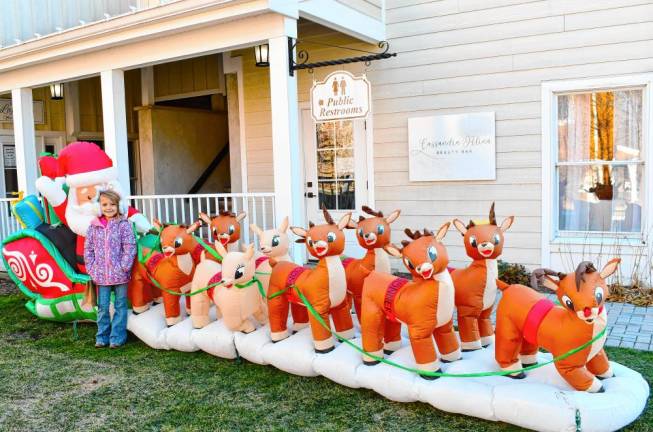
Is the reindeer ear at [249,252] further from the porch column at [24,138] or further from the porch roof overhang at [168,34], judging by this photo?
the porch column at [24,138]

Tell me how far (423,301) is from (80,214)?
141 inches

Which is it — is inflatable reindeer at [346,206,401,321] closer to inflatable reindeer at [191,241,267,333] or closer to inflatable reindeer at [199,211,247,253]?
inflatable reindeer at [191,241,267,333]

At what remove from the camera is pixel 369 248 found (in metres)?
4.49

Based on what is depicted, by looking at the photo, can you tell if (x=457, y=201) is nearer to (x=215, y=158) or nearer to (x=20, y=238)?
(x=20, y=238)

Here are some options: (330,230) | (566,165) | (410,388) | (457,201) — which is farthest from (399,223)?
(410,388)

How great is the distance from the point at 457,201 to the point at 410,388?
13.2 ft

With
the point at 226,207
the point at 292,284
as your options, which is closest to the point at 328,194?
the point at 226,207

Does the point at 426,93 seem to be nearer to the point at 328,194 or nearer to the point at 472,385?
the point at 328,194

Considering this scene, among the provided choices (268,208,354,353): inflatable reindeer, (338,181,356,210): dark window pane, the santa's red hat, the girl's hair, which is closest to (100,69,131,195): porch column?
the santa's red hat

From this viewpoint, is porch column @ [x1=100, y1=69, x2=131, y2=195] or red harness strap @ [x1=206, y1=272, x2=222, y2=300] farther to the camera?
porch column @ [x1=100, y1=69, x2=131, y2=195]

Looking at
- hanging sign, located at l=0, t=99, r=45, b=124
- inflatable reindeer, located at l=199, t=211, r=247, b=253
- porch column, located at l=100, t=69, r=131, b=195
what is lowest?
inflatable reindeer, located at l=199, t=211, r=247, b=253

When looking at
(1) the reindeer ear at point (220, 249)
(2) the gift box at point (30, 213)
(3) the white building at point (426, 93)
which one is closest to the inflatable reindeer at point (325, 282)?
(1) the reindeer ear at point (220, 249)

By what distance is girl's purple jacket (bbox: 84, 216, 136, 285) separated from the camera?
5250mm

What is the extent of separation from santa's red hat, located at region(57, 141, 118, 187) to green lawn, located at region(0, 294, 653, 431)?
1.56 m
